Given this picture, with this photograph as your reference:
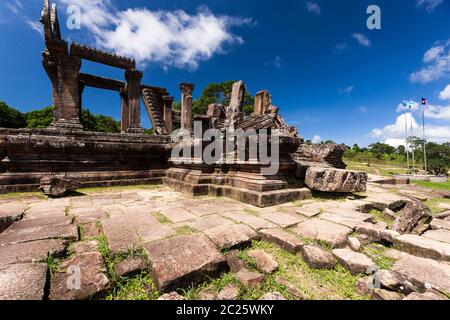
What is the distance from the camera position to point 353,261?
1.47 m

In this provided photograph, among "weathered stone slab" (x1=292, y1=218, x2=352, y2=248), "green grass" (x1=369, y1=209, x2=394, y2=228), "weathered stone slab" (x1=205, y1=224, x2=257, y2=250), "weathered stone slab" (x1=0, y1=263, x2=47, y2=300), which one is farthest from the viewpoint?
"green grass" (x1=369, y1=209, x2=394, y2=228)

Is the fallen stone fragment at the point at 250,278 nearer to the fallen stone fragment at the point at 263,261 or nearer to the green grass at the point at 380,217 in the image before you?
the fallen stone fragment at the point at 263,261

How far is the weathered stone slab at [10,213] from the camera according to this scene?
2.16 m

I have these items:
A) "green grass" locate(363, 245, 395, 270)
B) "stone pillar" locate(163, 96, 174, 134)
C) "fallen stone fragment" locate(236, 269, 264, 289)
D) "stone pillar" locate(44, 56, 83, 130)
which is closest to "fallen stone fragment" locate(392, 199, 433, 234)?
"green grass" locate(363, 245, 395, 270)

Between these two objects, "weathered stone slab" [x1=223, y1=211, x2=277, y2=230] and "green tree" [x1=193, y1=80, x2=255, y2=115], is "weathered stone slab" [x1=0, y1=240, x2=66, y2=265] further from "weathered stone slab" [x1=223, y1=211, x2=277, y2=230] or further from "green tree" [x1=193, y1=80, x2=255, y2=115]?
"green tree" [x1=193, y1=80, x2=255, y2=115]

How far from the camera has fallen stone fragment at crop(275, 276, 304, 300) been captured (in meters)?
1.20

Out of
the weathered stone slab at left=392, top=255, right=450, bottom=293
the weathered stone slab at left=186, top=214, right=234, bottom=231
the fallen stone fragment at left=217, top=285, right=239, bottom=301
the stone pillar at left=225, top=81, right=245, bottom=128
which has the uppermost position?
the stone pillar at left=225, top=81, right=245, bottom=128

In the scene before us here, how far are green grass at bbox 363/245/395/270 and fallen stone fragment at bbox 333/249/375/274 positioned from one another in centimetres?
12

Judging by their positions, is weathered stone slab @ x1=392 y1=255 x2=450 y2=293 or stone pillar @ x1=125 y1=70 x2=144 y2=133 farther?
stone pillar @ x1=125 y1=70 x2=144 y2=133

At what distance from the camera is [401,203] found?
11.4ft

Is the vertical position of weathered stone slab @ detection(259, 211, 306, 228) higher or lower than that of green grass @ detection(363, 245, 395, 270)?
higher

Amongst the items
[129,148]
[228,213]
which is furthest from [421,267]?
[129,148]

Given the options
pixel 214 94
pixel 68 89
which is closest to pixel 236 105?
pixel 68 89

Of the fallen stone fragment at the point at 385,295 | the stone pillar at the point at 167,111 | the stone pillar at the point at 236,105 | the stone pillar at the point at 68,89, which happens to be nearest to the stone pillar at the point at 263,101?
the stone pillar at the point at 236,105
